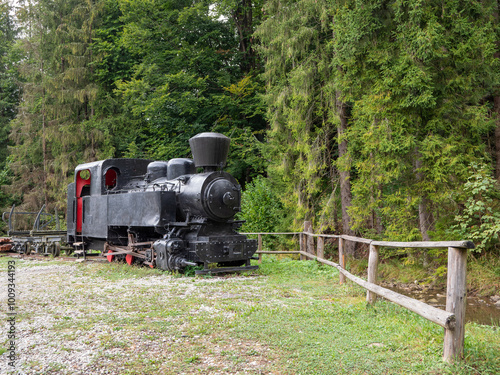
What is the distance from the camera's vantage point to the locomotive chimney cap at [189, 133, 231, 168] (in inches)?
383

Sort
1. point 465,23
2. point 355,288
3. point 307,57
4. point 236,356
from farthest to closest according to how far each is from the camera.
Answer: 1. point 307,57
2. point 465,23
3. point 355,288
4. point 236,356

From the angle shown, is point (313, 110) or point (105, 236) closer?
point (105, 236)

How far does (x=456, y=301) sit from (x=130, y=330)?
3.45 meters

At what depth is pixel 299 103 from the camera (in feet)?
44.4

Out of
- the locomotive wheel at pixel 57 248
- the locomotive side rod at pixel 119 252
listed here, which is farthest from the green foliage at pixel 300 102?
the locomotive wheel at pixel 57 248

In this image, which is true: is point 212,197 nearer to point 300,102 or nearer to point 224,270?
point 224,270

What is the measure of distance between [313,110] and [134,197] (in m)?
6.27

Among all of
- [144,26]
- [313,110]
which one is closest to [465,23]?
[313,110]

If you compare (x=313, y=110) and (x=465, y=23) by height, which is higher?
(x=465, y=23)

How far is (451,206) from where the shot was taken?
391 inches

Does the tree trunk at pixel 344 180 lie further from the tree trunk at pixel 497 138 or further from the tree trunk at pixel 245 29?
the tree trunk at pixel 245 29

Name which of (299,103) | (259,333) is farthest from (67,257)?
(259,333)

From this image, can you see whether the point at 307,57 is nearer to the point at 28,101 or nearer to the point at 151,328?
the point at 151,328

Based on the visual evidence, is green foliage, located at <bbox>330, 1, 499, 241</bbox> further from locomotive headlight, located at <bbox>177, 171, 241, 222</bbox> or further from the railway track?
the railway track
